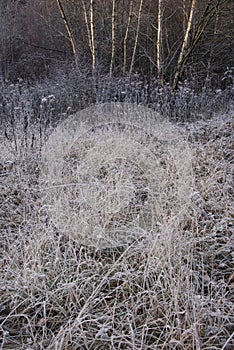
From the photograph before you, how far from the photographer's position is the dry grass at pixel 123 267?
179 cm

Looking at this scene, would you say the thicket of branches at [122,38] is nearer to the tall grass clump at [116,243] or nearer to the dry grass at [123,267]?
the tall grass clump at [116,243]

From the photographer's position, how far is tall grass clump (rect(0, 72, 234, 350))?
71.5 inches

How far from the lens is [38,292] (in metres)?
2.13

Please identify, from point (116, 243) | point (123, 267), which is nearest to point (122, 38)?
point (116, 243)

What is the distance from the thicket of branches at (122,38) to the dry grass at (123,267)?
4.78 m

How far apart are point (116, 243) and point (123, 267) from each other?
271 mm

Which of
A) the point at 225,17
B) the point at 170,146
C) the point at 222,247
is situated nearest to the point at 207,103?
the point at 170,146

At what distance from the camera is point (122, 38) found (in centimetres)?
993

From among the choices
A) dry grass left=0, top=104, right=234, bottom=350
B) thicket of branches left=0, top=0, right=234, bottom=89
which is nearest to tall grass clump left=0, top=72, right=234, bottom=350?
dry grass left=0, top=104, right=234, bottom=350

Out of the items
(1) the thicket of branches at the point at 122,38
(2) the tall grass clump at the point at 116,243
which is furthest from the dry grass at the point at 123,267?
(1) the thicket of branches at the point at 122,38

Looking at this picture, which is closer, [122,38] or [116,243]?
[116,243]

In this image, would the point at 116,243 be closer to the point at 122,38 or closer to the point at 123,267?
the point at 123,267

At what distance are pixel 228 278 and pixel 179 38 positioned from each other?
835cm

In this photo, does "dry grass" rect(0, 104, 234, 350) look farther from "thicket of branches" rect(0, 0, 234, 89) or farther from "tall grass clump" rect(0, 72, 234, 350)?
"thicket of branches" rect(0, 0, 234, 89)
